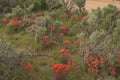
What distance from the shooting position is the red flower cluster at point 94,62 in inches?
321

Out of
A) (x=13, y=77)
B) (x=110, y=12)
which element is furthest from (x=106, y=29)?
(x=13, y=77)

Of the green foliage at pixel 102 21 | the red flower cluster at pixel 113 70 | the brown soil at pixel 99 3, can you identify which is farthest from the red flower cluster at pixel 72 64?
the brown soil at pixel 99 3

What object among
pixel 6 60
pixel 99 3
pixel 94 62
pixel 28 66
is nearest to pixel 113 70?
pixel 94 62

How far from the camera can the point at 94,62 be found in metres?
8.20

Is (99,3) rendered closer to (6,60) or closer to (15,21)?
(15,21)

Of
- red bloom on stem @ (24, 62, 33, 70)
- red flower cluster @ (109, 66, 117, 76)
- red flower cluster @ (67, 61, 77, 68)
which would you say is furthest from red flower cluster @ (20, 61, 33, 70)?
red flower cluster @ (109, 66, 117, 76)

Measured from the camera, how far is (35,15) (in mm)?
12984

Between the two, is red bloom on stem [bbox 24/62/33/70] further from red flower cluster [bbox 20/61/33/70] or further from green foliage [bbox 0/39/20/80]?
green foliage [bbox 0/39/20/80]

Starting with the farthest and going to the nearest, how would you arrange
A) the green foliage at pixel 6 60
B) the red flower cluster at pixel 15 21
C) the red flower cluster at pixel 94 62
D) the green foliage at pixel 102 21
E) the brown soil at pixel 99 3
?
the brown soil at pixel 99 3
the red flower cluster at pixel 15 21
the green foliage at pixel 102 21
the red flower cluster at pixel 94 62
the green foliage at pixel 6 60

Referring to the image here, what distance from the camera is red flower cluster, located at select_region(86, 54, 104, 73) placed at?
8.16 m

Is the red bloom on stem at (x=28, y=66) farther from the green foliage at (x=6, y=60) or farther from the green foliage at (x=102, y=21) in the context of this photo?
the green foliage at (x=102, y=21)

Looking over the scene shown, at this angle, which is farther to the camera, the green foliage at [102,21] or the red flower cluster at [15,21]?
the red flower cluster at [15,21]

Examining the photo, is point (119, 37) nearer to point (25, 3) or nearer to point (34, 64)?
point (34, 64)

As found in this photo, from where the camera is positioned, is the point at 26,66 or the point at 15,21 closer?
the point at 26,66
